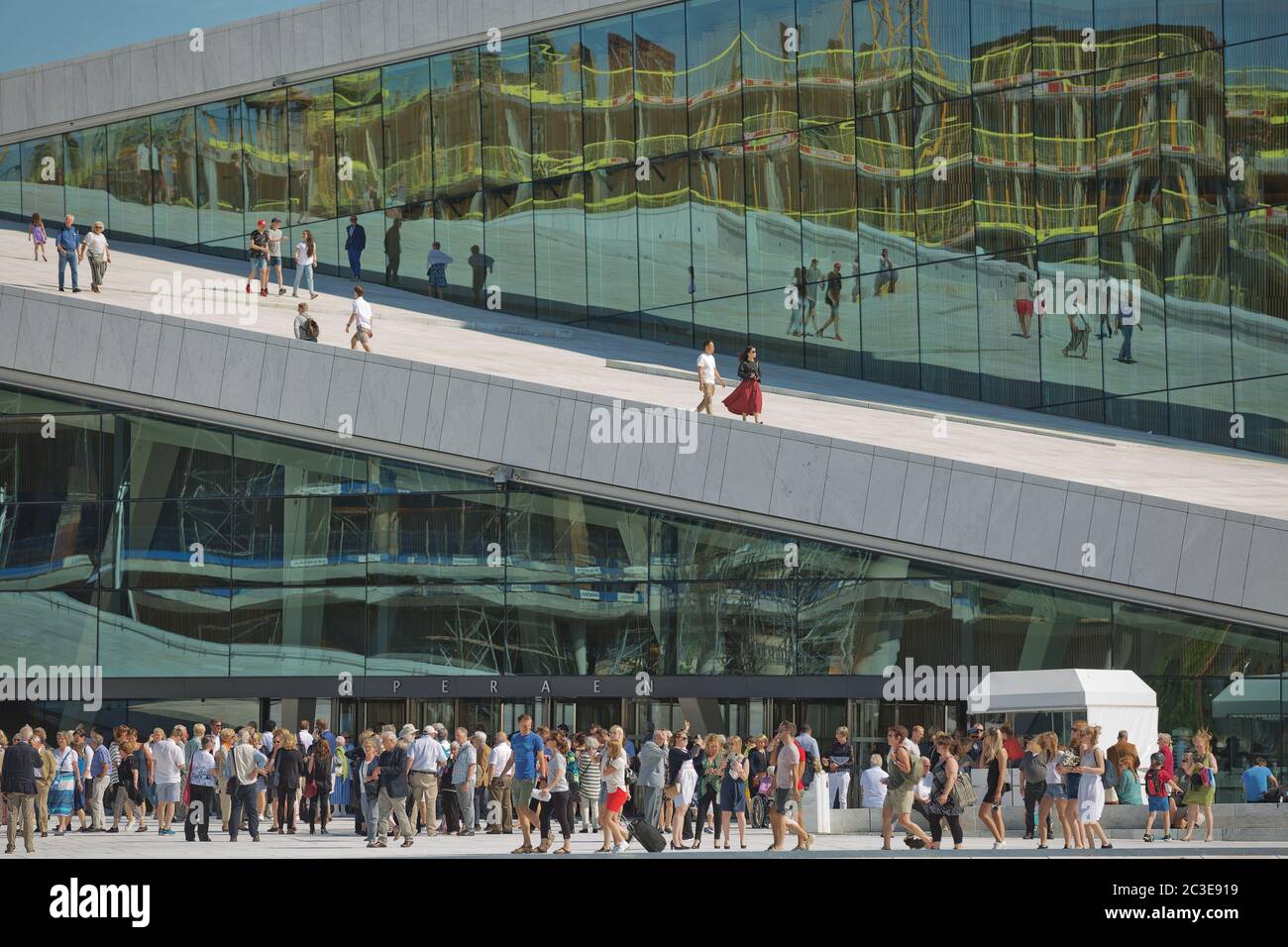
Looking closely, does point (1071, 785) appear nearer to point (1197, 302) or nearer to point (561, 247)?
point (1197, 302)

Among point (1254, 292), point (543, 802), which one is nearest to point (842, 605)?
point (543, 802)

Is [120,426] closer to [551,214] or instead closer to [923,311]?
[551,214]

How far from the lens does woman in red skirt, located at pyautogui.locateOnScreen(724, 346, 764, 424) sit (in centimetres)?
2556

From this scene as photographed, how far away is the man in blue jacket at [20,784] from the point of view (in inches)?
732

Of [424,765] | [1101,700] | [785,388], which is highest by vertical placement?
[785,388]

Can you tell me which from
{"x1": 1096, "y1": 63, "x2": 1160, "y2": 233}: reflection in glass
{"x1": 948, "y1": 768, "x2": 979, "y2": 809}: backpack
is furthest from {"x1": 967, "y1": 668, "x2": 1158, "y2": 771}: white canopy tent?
{"x1": 1096, "y1": 63, "x2": 1160, "y2": 233}: reflection in glass

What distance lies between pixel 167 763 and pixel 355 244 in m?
20.1

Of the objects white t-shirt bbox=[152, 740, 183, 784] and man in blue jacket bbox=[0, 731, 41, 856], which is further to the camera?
white t-shirt bbox=[152, 740, 183, 784]

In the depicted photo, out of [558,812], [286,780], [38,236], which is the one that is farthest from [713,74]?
[558,812]

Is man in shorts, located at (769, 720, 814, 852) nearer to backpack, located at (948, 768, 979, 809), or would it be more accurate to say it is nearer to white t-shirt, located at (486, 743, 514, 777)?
backpack, located at (948, 768, 979, 809)

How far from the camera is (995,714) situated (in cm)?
2580

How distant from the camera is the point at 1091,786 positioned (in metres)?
17.8

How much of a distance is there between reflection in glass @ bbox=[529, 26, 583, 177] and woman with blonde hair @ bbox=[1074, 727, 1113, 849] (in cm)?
2289

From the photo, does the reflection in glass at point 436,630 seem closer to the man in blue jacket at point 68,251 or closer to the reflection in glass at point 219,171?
the man in blue jacket at point 68,251
